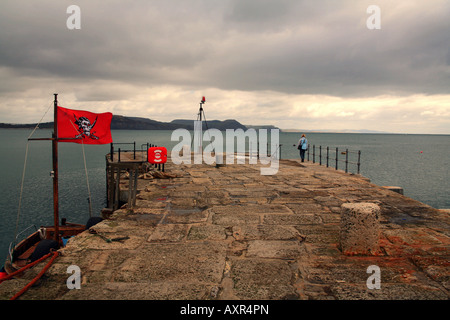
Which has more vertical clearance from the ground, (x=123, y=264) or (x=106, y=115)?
(x=106, y=115)

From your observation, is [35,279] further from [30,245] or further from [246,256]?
[30,245]

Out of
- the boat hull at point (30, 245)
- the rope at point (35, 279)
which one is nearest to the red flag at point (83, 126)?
the boat hull at point (30, 245)

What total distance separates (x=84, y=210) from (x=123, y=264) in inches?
673

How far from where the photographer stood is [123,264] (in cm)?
412

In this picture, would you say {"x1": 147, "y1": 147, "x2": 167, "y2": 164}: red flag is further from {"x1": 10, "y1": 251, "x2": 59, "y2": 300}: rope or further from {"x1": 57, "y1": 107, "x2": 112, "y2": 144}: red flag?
{"x1": 10, "y1": 251, "x2": 59, "y2": 300}: rope

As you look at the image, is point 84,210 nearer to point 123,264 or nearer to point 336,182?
point 336,182

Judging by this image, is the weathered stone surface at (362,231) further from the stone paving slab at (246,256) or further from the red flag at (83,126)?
the red flag at (83,126)

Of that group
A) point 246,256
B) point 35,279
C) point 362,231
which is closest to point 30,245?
point 35,279

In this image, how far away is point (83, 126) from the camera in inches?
341

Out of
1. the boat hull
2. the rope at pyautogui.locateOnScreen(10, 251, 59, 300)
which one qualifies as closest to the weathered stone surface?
the rope at pyautogui.locateOnScreen(10, 251, 59, 300)

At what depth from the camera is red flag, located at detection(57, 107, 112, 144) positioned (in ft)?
27.2

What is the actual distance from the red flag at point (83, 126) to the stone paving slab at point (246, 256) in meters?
2.59
